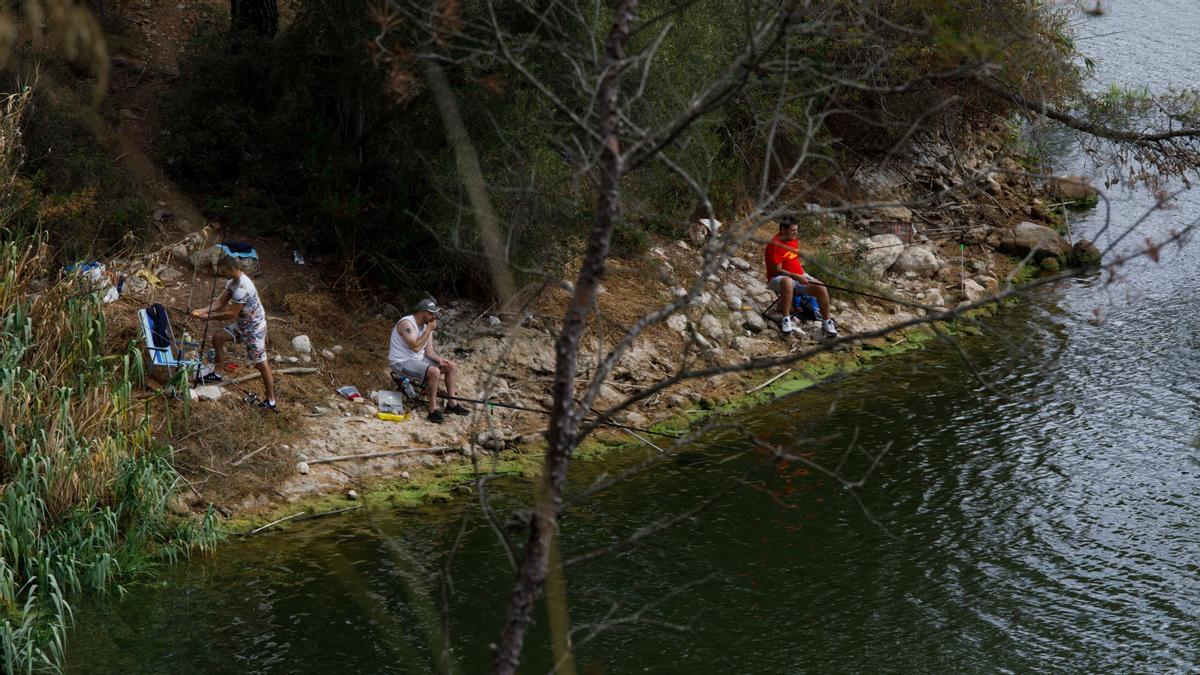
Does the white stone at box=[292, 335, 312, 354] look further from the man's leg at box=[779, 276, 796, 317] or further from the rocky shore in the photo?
the man's leg at box=[779, 276, 796, 317]

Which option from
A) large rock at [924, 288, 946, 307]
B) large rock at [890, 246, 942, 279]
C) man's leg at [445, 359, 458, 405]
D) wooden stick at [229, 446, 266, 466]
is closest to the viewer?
wooden stick at [229, 446, 266, 466]

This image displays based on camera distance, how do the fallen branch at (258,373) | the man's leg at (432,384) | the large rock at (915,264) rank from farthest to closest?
the large rock at (915,264)
the man's leg at (432,384)
the fallen branch at (258,373)

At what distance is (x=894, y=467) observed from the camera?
11.1 metres

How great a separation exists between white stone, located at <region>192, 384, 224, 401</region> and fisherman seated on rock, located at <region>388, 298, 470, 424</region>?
5.12ft

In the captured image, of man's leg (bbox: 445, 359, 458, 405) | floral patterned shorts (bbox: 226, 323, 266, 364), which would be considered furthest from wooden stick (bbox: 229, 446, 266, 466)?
man's leg (bbox: 445, 359, 458, 405)

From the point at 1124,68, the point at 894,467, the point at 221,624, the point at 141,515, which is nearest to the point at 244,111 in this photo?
the point at 141,515

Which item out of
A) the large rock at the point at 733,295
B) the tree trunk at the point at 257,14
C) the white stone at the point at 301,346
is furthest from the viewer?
the large rock at the point at 733,295

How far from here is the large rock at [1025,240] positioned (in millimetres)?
16734

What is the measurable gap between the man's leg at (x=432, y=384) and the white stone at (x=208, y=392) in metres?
1.83

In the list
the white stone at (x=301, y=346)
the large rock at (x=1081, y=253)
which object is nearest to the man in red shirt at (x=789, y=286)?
the large rock at (x=1081, y=253)

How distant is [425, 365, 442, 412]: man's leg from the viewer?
37.2ft

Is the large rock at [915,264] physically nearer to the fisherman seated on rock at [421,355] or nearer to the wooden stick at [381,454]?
the fisherman seated on rock at [421,355]

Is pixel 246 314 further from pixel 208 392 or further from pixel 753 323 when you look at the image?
pixel 753 323

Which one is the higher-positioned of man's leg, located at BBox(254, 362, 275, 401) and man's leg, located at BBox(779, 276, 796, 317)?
man's leg, located at BBox(779, 276, 796, 317)
